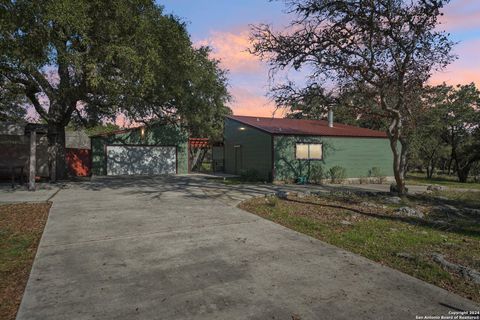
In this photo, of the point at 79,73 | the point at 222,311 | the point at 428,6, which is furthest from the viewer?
the point at 79,73

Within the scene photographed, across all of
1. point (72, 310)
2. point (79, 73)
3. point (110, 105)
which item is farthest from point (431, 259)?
point (110, 105)

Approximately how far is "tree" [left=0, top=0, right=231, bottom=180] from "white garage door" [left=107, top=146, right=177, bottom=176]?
Result: 313 inches

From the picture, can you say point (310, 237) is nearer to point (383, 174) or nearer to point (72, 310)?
point (72, 310)

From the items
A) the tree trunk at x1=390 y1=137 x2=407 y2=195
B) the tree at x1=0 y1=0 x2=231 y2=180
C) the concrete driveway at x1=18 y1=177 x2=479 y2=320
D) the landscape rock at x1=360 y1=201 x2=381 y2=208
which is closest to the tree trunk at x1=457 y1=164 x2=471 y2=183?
the tree trunk at x1=390 y1=137 x2=407 y2=195

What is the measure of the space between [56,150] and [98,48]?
902 cm

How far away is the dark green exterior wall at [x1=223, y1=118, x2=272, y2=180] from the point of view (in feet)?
67.8

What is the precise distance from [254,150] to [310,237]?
15.3 meters

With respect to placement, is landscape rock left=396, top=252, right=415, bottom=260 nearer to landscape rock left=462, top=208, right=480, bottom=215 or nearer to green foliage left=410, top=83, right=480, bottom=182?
landscape rock left=462, top=208, right=480, bottom=215

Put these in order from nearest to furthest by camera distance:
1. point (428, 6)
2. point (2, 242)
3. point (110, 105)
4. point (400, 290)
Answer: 1. point (400, 290)
2. point (2, 242)
3. point (428, 6)
4. point (110, 105)

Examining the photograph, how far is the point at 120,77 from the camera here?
1316 cm

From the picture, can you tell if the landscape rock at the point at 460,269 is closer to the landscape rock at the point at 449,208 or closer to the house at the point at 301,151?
the landscape rock at the point at 449,208

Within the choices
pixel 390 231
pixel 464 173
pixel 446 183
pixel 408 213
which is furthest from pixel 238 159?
pixel 464 173

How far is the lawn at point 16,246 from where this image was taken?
4.16 meters

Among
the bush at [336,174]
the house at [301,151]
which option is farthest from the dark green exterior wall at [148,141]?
the bush at [336,174]
